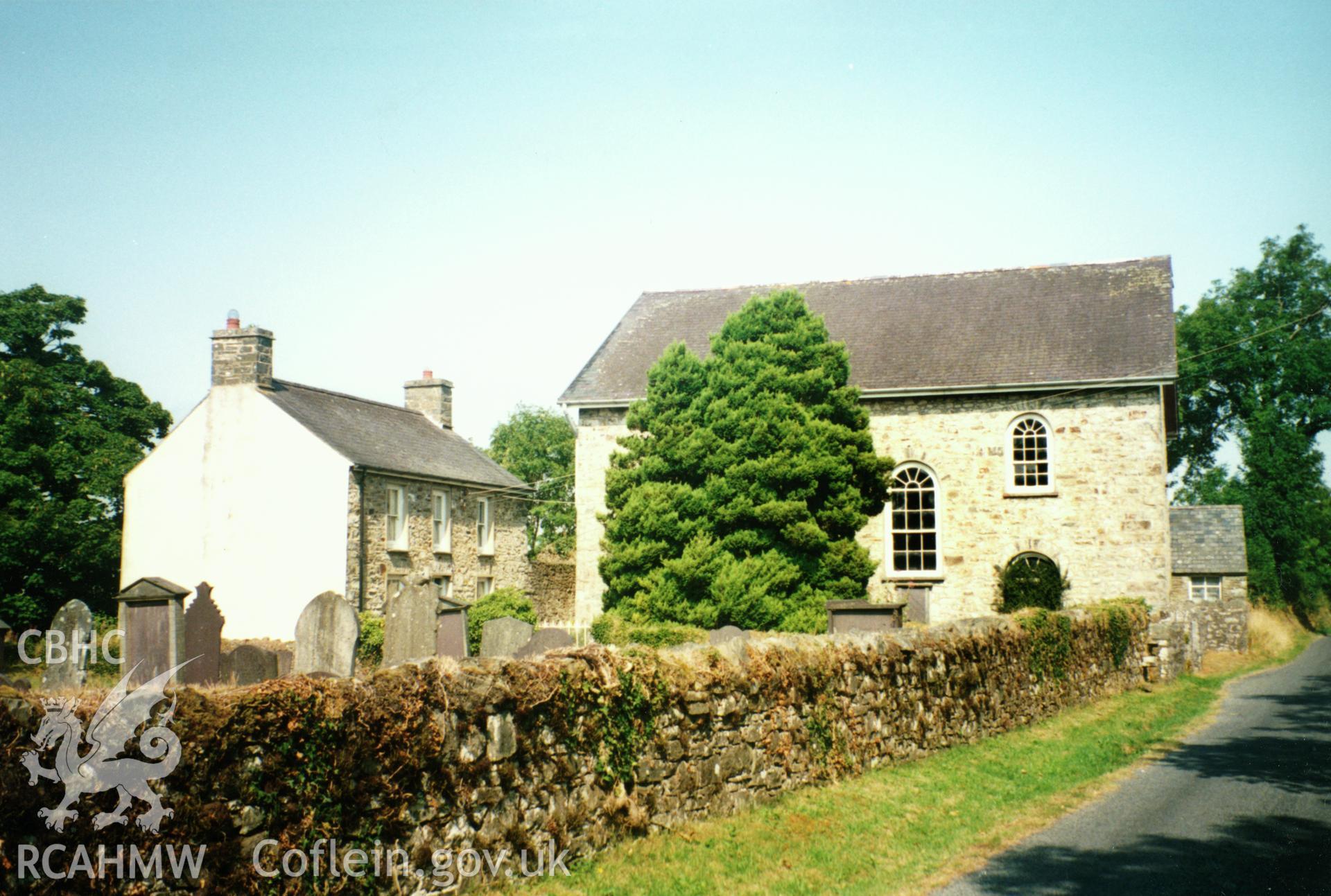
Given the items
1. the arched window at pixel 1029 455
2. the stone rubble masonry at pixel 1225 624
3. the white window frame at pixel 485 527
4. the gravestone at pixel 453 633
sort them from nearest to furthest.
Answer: the gravestone at pixel 453 633 → the arched window at pixel 1029 455 → the stone rubble masonry at pixel 1225 624 → the white window frame at pixel 485 527

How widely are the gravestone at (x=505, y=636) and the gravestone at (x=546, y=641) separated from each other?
12 centimetres

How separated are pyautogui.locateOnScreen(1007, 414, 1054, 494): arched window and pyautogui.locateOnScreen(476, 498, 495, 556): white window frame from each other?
17.1 m

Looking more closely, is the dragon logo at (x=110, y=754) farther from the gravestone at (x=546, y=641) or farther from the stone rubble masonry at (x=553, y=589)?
the stone rubble masonry at (x=553, y=589)

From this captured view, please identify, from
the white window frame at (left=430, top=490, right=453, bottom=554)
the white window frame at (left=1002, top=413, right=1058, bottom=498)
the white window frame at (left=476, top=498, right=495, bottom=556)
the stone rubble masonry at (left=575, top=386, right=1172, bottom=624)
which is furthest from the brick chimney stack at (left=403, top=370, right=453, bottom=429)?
the white window frame at (left=1002, top=413, right=1058, bottom=498)

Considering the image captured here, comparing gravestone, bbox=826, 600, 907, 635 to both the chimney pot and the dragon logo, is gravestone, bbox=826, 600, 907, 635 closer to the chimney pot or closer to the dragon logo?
the dragon logo

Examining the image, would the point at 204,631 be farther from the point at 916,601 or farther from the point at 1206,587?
the point at 1206,587

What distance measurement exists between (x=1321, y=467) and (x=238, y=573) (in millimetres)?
50178

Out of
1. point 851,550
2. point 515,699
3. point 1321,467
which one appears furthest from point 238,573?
point 1321,467

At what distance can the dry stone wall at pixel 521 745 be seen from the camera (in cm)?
517

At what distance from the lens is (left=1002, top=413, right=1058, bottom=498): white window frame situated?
27.4 meters

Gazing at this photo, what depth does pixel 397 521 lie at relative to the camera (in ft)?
99.7

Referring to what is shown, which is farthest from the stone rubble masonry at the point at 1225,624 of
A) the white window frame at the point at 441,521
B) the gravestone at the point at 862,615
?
the white window frame at the point at 441,521

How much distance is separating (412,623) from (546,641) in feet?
5.49

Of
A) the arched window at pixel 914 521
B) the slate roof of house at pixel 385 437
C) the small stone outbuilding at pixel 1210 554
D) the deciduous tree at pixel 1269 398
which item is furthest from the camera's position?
the deciduous tree at pixel 1269 398
